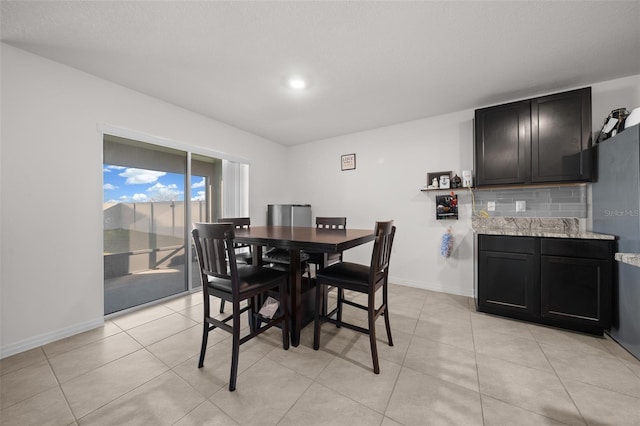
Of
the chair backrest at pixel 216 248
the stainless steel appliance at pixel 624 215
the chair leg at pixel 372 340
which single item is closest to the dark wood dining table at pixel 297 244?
the chair backrest at pixel 216 248

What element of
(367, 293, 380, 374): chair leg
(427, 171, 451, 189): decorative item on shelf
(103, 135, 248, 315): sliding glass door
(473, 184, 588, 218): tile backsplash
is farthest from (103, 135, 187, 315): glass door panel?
(473, 184, 588, 218): tile backsplash

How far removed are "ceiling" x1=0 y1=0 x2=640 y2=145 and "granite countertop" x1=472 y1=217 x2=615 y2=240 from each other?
1.49 meters

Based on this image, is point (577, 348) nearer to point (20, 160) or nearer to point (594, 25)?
point (594, 25)

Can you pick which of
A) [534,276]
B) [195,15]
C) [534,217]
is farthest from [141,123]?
[534,217]

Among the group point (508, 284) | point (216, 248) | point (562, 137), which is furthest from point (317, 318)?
point (562, 137)

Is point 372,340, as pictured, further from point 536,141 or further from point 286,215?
point 286,215

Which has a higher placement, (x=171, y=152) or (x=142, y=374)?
(x=171, y=152)

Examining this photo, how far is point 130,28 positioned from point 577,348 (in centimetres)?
440

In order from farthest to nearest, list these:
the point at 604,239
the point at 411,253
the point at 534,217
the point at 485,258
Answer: the point at 411,253 → the point at 534,217 → the point at 485,258 → the point at 604,239

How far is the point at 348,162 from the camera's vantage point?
416cm

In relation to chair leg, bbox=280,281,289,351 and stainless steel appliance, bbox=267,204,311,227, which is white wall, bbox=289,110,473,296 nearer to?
stainless steel appliance, bbox=267,204,311,227

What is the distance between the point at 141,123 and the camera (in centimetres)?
271

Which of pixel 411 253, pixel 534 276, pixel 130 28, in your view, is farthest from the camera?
pixel 411 253

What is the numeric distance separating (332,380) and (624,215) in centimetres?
279
